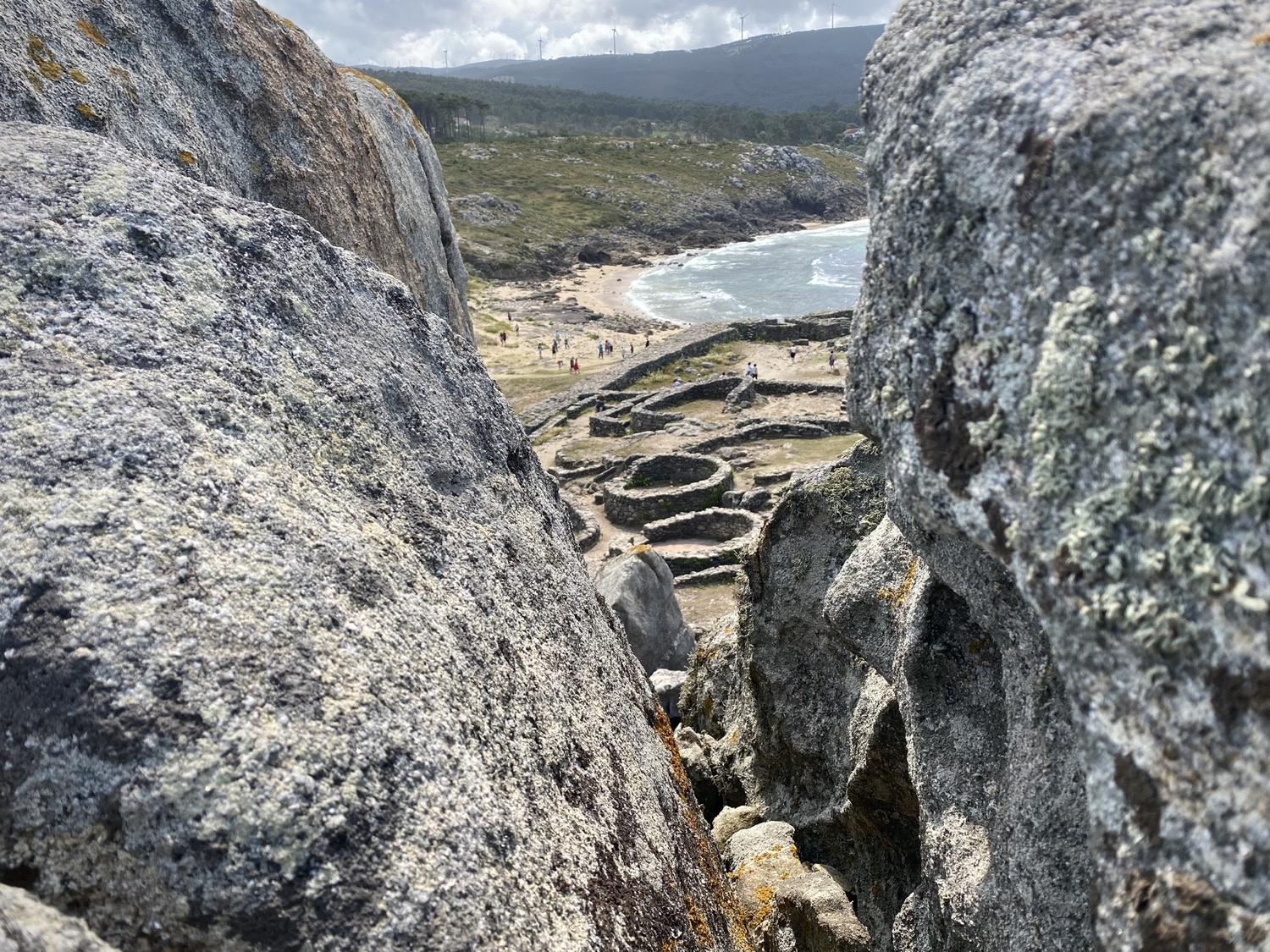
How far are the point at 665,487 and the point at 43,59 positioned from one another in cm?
2630

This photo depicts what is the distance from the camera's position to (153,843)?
308 centimetres

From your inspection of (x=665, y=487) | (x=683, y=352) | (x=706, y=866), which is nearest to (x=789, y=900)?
(x=706, y=866)

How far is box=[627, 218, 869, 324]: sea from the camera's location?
80.2 metres

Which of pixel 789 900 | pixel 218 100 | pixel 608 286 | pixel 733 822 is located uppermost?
pixel 218 100

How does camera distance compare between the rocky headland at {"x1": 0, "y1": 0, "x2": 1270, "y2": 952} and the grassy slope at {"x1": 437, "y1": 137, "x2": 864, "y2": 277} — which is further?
the grassy slope at {"x1": 437, "y1": 137, "x2": 864, "y2": 277}

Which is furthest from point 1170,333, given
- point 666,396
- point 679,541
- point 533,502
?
point 666,396

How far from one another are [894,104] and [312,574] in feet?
11.6

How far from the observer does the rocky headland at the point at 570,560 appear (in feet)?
8.77

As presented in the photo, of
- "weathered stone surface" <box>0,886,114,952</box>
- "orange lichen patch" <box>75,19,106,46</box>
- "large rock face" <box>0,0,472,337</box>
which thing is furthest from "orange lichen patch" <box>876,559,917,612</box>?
"orange lichen patch" <box>75,19,106,46</box>

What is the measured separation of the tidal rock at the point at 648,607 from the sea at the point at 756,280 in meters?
52.9

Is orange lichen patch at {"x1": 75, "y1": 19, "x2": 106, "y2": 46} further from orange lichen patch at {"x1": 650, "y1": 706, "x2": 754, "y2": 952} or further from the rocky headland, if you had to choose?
orange lichen patch at {"x1": 650, "y1": 706, "x2": 754, "y2": 952}

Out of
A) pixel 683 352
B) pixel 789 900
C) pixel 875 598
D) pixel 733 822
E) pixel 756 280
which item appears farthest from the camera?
pixel 756 280

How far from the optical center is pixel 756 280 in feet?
323

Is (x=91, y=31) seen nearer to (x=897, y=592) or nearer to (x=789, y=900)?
(x=897, y=592)
